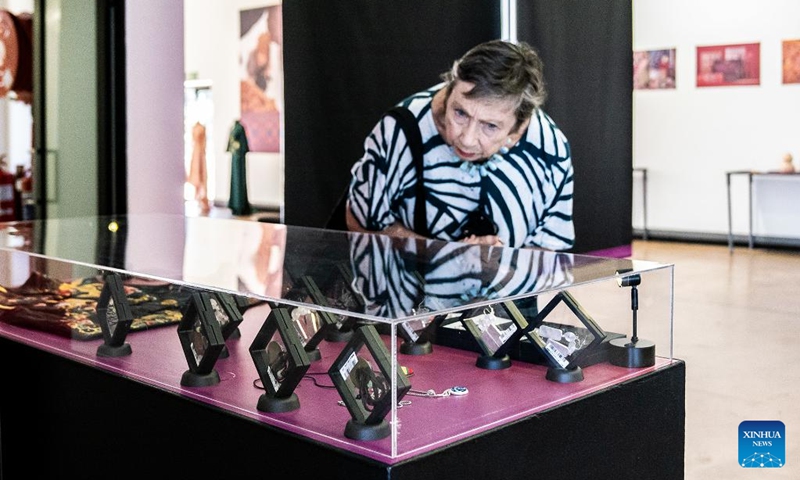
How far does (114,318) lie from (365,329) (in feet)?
3.20

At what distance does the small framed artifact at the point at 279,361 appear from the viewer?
5.47 ft

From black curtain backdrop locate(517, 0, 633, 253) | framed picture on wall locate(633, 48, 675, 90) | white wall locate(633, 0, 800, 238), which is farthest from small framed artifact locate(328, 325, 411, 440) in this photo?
framed picture on wall locate(633, 48, 675, 90)

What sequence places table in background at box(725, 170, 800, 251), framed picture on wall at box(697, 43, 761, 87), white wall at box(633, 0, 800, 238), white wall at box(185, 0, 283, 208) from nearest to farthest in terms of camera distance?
white wall at box(185, 0, 283, 208)
table in background at box(725, 170, 800, 251)
white wall at box(633, 0, 800, 238)
framed picture on wall at box(697, 43, 761, 87)

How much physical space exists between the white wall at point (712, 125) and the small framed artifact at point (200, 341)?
10444 mm

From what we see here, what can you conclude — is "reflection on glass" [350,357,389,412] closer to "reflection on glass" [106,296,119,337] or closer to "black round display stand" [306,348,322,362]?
"black round display stand" [306,348,322,362]

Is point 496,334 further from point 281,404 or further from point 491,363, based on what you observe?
point 281,404

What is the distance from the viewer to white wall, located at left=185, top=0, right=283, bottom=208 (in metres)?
7.16

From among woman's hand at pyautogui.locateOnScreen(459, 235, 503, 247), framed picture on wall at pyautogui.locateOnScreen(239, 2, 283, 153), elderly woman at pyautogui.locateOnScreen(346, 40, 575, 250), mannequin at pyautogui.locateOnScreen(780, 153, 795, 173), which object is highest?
framed picture on wall at pyautogui.locateOnScreen(239, 2, 283, 153)

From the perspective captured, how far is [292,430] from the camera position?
5.22ft

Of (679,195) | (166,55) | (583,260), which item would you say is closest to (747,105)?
(679,195)

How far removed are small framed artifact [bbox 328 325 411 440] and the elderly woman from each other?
3.96ft

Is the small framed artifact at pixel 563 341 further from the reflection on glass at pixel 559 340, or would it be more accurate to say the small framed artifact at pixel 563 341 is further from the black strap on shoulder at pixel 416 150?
the black strap on shoulder at pixel 416 150

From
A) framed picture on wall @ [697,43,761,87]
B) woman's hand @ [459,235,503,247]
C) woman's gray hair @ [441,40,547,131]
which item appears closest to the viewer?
woman's gray hair @ [441,40,547,131]

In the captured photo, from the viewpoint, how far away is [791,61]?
1112 cm
